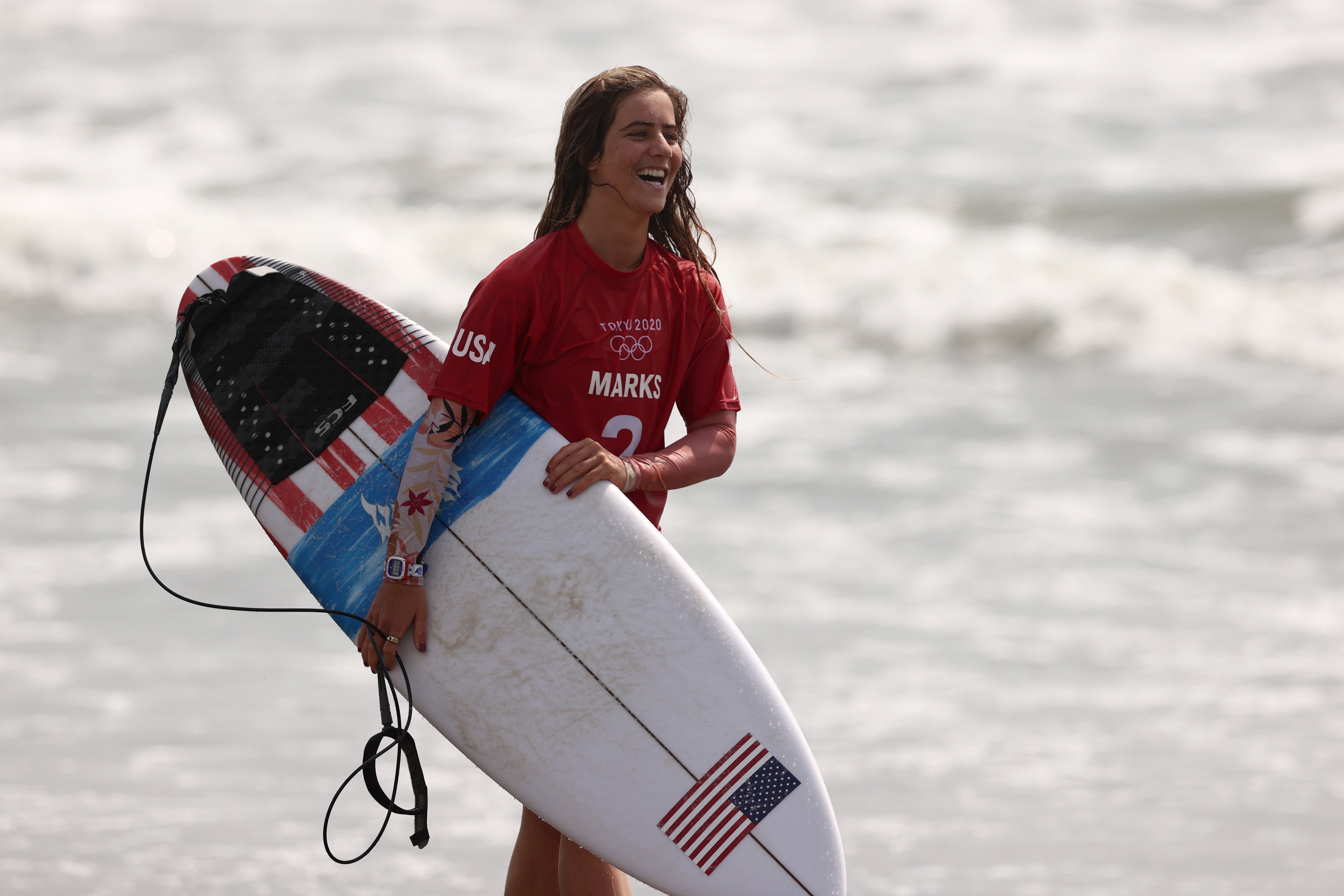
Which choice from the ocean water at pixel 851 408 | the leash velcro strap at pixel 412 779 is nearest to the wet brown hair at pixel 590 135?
the leash velcro strap at pixel 412 779

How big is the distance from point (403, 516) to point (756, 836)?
78 centimetres

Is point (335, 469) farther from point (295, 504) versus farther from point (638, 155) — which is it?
point (638, 155)

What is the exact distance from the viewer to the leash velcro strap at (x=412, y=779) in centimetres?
227

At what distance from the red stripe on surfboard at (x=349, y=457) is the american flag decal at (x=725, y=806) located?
32.2 inches

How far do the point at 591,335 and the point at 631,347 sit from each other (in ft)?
0.25

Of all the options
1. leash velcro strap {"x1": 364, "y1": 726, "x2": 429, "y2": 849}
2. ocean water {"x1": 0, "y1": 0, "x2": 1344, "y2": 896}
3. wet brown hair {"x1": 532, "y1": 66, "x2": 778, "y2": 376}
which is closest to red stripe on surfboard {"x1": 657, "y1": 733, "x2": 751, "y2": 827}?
leash velcro strap {"x1": 364, "y1": 726, "x2": 429, "y2": 849}

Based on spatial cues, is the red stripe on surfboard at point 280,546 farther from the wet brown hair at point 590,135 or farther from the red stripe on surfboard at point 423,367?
the wet brown hair at point 590,135

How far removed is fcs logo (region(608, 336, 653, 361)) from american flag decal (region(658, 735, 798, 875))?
663 millimetres

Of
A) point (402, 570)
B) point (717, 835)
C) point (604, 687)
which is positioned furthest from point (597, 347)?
point (717, 835)

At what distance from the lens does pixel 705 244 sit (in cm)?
1112

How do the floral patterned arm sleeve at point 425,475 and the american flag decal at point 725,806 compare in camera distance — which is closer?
the floral patterned arm sleeve at point 425,475

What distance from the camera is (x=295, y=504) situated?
245 cm

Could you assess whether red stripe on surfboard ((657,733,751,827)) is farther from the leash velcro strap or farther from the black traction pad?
the black traction pad

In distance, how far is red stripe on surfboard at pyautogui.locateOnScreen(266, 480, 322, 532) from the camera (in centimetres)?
241
